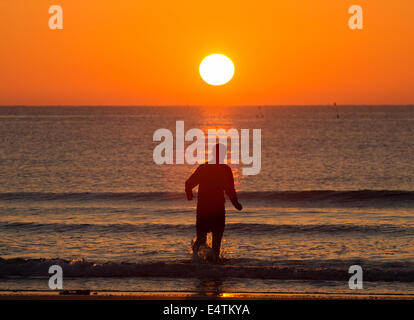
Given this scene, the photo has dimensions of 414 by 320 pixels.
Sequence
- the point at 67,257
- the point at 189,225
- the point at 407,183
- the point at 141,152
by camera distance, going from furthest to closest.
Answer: the point at 141,152, the point at 407,183, the point at 189,225, the point at 67,257

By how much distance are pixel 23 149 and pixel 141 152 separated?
1024 centimetres

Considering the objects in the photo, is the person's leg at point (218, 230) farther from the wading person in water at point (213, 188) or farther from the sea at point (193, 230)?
the sea at point (193, 230)

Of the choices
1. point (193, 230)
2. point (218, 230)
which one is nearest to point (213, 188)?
point (218, 230)

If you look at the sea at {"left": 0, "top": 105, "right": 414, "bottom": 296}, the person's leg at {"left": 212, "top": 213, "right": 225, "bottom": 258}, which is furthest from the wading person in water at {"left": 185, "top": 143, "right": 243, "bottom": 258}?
the sea at {"left": 0, "top": 105, "right": 414, "bottom": 296}

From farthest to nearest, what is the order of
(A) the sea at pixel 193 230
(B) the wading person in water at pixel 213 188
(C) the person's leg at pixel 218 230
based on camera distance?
(C) the person's leg at pixel 218 230
(B) the wading person in water at pixel 213 188
(A) the sea at pixel 193 230

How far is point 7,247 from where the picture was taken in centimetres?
1230

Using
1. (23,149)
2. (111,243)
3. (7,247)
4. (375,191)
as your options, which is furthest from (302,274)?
(23,149)

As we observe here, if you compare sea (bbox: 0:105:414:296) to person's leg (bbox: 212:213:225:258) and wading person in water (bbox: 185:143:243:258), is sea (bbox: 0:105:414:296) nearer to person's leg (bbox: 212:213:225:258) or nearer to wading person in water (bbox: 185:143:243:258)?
person's leg (bbox: 212:213:225:258)

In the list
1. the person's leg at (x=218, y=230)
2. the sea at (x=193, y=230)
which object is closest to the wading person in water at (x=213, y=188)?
the person's leg at (x=218, y=230)

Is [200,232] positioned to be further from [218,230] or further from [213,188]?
[213,188]

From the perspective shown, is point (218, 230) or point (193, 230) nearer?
point (218, 230)

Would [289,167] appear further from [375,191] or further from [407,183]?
[375,191]

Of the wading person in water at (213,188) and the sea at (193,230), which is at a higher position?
the wading person in water at (213,188)

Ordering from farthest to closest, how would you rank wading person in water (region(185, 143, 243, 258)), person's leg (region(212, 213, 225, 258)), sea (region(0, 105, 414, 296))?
person's leg (region(212, 213, 225, 258)), wading person in water (region(185, 143, 243, 258)), sea (region(0, 105, 414, 296))
